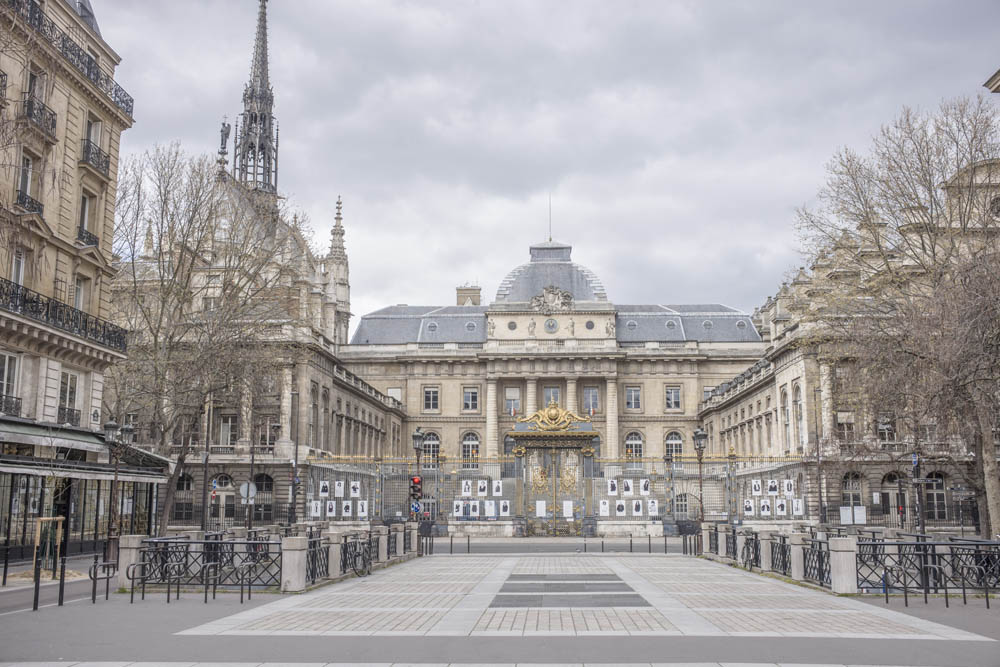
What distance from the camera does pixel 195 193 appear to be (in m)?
33.8

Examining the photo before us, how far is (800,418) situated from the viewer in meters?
49.8

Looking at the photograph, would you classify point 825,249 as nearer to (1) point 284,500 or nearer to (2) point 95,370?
(2) point 95,370

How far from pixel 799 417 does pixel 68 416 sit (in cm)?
3752

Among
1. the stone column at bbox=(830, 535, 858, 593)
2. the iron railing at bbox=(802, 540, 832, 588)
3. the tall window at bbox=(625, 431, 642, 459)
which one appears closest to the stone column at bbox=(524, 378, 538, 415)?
the tall window at bbox=(625, 431, 642, 459)

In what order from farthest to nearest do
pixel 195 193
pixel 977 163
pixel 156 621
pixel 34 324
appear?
pixel 195 193 → pixel 977 163 → pixel 34 324 → pixel 156 621

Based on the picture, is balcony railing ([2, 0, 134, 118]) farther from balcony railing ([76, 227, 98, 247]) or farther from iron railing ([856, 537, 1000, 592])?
iron railing ([856, 537, 1000, 592])

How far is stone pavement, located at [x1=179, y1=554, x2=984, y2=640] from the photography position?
505 inches

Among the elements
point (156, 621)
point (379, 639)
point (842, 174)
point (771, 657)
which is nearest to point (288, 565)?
point (156, 621)

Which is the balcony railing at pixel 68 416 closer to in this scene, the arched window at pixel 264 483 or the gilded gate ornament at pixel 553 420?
the gilded gate ornament at pixel 553 420

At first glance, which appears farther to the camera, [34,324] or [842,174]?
[842,174]

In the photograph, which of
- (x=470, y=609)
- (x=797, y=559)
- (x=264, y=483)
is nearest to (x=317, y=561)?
(x=470, y=609)

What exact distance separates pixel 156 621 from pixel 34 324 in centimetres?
1502

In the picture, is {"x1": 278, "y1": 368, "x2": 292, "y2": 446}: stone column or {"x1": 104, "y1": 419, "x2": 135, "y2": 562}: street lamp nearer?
{"x1": 104, "y1": 419, "x2": 135, "y2": 562}: street lamp

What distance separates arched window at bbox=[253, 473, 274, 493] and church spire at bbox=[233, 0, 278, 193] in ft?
108
